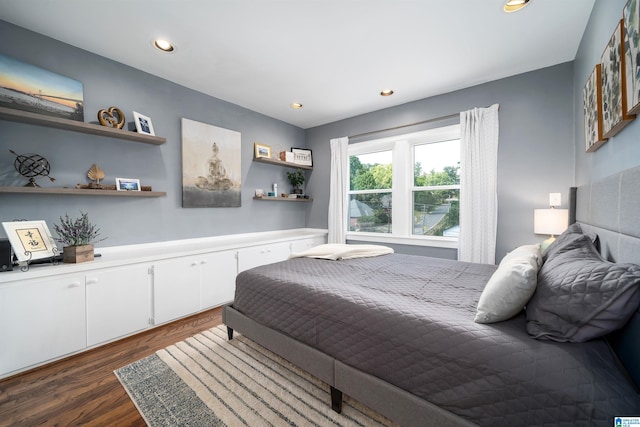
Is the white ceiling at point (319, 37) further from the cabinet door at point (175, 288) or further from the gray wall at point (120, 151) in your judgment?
the cabinet door at point (175, 288)

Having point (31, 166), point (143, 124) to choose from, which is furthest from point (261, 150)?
point (31, 166)

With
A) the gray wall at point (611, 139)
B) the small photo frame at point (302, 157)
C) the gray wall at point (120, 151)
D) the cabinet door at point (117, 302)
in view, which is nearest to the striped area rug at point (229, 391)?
the cabinet door at point (117, 302)

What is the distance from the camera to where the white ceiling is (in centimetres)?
188

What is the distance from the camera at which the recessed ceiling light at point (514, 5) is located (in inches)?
71.6

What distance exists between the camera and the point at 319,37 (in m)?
2.20

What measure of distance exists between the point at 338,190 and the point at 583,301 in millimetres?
3448

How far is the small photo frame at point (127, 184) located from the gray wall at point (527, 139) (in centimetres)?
377

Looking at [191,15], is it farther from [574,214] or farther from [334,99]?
[574,214]

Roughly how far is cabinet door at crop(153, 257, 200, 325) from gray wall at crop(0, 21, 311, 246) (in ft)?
1.81

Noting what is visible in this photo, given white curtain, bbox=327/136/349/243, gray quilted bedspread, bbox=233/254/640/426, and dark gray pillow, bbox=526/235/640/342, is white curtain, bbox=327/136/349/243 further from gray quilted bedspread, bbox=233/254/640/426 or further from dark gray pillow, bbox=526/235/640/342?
dark gray pillow, bbox=526/235/640/342

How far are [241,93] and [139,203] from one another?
6.05 ft

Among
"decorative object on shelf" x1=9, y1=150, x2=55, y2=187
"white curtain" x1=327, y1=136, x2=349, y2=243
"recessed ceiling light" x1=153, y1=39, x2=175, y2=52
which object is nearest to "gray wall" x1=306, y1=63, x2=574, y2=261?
"white curtain" x1=327, y1=136, x2=349, y2=243

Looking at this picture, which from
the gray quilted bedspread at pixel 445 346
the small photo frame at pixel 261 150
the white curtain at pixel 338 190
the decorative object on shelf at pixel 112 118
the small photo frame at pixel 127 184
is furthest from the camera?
the white curtain at pixel 338 190

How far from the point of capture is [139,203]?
272 centimetres
